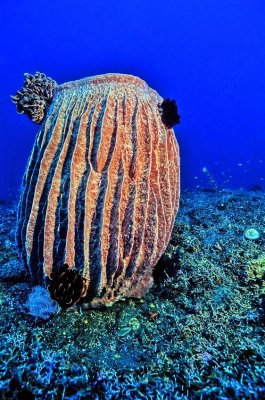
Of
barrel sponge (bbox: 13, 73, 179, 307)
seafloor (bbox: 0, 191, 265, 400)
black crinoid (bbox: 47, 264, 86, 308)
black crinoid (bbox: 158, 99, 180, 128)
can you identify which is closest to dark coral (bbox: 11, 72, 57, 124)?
barrel sponge (bbox: 13, 73, 179, 307)

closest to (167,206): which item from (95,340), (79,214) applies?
(79,214)

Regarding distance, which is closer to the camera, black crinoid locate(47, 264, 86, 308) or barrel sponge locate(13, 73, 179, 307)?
black crinoid locate(47, 264, 86, 308)

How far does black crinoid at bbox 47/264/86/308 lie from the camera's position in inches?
119

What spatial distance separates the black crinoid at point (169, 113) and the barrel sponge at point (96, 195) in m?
0.02

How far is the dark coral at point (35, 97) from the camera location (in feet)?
12.4

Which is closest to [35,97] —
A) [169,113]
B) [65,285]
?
[169,113]

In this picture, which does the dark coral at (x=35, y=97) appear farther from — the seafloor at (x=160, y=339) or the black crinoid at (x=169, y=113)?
the seafloor at (x=160, y=339)

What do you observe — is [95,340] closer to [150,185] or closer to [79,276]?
[79,276]

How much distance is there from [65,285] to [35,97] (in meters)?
2.60

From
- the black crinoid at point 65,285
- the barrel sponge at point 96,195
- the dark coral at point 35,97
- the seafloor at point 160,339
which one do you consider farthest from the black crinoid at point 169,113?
the black crinoid at point 65,285

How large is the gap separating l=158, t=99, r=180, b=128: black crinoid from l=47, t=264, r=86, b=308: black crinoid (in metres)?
2.38

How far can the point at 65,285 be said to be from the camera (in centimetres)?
307

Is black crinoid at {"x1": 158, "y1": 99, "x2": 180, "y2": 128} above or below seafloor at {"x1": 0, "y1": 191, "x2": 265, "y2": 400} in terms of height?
above

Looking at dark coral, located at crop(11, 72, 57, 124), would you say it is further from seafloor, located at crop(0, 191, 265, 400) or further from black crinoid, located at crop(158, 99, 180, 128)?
seafloor, located at crop(0, 191, 265, 400)
